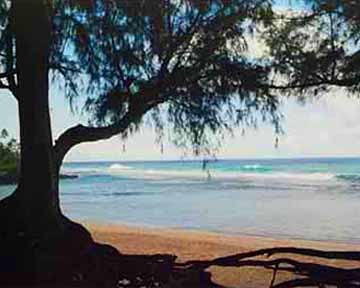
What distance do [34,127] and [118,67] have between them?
1.24m

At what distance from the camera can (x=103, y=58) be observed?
344 inches

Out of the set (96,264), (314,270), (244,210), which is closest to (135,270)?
(96,264)

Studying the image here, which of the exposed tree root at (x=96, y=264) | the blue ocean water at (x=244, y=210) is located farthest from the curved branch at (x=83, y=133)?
the blue ocean water at (x=244, y=210)

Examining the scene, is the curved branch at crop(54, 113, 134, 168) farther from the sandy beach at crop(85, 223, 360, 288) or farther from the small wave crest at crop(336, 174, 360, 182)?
the small wave crest at crop(336, 174, 360, 182)

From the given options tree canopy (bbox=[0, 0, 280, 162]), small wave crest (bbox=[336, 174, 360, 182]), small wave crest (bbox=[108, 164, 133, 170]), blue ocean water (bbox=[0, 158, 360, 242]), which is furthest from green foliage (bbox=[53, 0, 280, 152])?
small wave crest (bbox=[108, 164, 133, 170])

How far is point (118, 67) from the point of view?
28.6 ft

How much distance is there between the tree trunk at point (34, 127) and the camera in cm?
846

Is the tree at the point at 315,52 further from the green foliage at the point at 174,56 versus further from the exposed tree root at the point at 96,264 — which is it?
the exposed tree root at the point at 96,264

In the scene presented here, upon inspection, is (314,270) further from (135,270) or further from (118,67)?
(118,67)

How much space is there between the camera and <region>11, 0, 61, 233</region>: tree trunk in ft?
27.8

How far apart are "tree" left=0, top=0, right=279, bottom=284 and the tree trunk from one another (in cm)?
1

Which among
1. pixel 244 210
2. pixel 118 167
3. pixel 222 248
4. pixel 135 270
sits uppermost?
pixel 118 167

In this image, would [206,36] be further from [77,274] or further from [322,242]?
[322,242]

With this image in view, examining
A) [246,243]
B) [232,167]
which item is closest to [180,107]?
[246,243]
